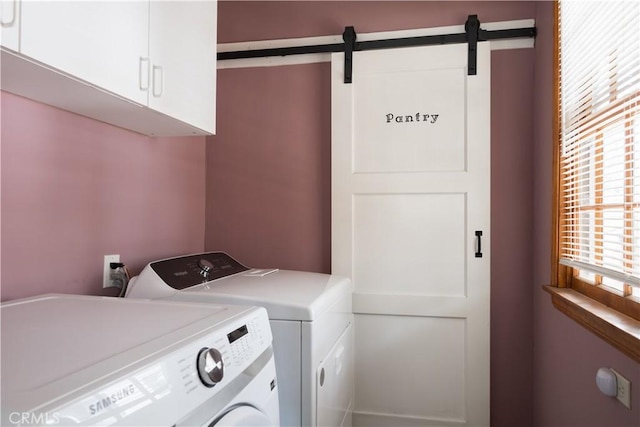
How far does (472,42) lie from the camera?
6.84 feet

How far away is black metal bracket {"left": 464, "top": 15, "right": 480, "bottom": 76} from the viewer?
6.81ft

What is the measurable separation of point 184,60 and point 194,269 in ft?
2.70

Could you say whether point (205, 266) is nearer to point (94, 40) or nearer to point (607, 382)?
point (94, 40)

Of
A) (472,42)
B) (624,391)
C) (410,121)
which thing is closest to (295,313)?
(624,391)

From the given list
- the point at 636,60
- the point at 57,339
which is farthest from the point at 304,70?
the point at 57,339

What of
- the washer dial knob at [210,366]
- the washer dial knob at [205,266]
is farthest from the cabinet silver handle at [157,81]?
the washer dial knob at [210,366]

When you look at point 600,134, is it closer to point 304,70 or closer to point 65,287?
point 304,70

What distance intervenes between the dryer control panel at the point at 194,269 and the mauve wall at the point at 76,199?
0.21 metres

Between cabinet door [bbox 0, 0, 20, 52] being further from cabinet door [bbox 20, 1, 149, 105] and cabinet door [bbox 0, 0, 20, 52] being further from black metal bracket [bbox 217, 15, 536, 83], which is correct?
black metal bracket [bbox 217, 15, 536, 83]

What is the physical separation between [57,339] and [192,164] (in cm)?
158

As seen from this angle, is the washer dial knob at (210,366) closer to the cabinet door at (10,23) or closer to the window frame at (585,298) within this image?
the cabinet door at (10,23)

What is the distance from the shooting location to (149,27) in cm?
137

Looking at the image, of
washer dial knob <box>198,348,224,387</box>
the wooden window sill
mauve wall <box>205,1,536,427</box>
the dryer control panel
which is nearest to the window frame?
the wooden window sill

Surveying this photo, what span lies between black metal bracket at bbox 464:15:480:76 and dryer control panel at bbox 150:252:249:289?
146 cm
